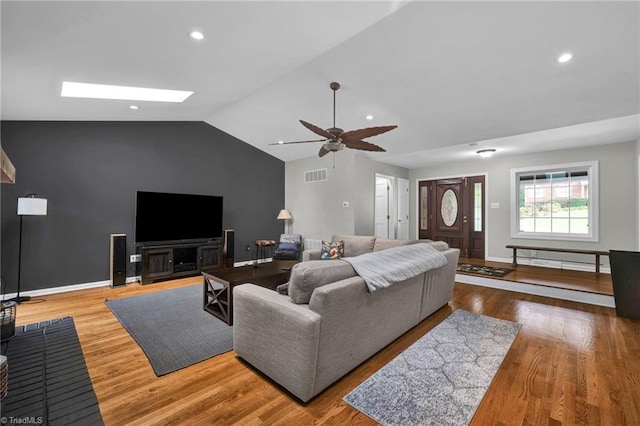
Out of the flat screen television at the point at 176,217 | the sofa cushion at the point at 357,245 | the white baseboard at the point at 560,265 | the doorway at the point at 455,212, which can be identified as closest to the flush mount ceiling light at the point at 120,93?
the flat screen television at the point at 176,217

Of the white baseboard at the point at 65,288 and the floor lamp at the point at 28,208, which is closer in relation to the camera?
the floor lamp at the point at 28,208

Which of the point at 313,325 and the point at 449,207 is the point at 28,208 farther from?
the point at 449,207

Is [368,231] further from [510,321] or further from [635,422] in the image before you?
[635,422]

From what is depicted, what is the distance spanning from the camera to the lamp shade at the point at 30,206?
3602mm

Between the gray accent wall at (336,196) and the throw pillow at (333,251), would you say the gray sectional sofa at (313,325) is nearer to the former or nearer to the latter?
the throw pillow at (333,251)

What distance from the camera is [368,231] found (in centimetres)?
636

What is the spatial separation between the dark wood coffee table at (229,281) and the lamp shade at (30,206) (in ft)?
8.02

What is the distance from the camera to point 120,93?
3682mm

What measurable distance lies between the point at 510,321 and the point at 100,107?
6.13m

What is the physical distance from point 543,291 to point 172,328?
520cm

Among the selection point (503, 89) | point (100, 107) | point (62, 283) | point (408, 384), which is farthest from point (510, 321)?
point (62, 283)

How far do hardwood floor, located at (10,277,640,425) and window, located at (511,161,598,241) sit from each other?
2.97 metres

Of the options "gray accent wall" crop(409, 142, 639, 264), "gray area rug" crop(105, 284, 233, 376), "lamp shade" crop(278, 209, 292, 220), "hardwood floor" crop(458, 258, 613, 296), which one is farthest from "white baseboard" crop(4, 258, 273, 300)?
"gray accent wall" crop(409, 142, 639, 264)

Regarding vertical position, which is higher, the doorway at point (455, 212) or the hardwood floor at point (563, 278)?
the doorway at point (455, 212)
